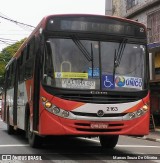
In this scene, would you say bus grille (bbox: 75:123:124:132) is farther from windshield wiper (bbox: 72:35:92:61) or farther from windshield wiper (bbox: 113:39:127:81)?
windshield wiper (bbox: 72:35:92:61)

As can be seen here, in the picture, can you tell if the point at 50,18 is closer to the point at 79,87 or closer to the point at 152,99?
the point at 79,87

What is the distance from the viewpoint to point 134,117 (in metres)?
10.8

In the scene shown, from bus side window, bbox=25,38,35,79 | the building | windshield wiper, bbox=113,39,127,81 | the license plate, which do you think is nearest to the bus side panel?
bus side window, bbox=25,38,35,79

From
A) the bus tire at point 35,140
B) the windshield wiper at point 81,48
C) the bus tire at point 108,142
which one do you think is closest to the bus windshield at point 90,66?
the windshield wiper at point 81,48

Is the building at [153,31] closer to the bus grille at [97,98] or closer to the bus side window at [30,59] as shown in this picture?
the bus side window at [30,59]

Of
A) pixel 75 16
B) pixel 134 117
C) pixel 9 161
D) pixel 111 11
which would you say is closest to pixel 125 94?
pixel 134 117

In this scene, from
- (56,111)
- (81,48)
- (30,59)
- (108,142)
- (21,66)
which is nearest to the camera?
(56,111)

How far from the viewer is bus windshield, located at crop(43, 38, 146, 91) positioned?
34.5ft

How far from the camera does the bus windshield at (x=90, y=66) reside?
34.5ft

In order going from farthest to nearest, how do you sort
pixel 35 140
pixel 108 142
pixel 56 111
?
1. pixel 108 142
2. pixel 35 140
3. pixel 56 111

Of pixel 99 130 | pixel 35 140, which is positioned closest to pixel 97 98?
pixel 99 130

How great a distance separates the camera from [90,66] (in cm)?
1068

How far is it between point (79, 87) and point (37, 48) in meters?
1.64

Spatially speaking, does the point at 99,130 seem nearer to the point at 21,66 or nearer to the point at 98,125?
the point at 98,125
